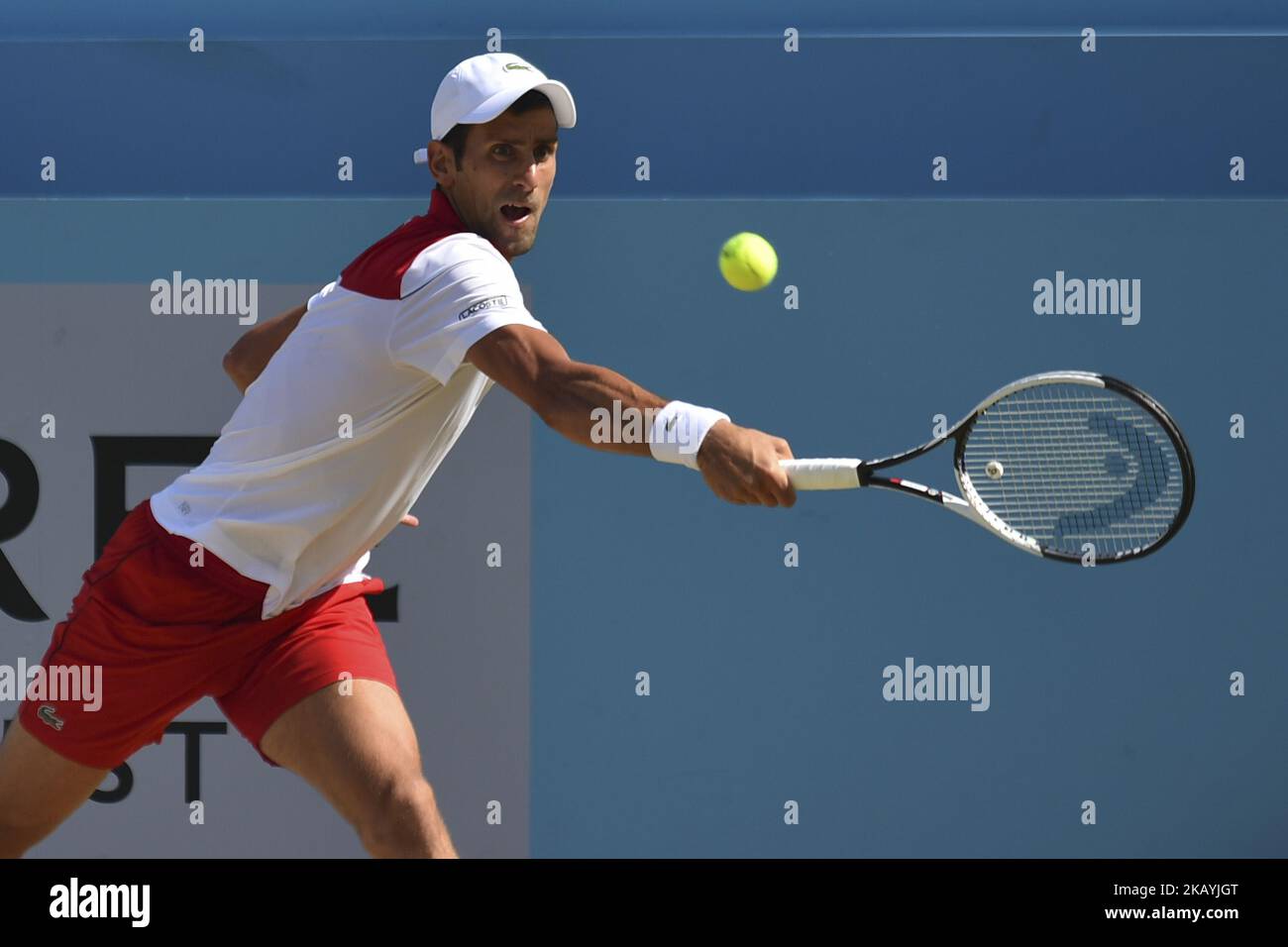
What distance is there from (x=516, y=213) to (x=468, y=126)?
0.16 metres

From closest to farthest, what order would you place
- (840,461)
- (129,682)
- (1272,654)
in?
(840,461), (129,682), (1272,654)

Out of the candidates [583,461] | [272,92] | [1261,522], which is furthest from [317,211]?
[1261,522]

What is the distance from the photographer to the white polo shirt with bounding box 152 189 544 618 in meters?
2.88

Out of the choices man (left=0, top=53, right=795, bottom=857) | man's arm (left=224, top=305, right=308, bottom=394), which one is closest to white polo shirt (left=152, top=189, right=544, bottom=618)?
man (left=0, top=53, right=795, bottom=857)

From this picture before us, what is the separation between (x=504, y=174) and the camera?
3068mm

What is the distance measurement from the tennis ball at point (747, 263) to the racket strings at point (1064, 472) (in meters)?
0.53

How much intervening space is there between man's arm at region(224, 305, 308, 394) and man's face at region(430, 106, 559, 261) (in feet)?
1.56

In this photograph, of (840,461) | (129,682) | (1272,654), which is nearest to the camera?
(840,461)

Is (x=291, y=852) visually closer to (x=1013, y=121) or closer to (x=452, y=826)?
(x=452, y=826)

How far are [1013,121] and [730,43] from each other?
646 millimetres

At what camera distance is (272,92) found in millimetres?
4223

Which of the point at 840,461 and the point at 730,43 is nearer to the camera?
the point at 840,461

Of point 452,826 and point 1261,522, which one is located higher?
point 1261,522
